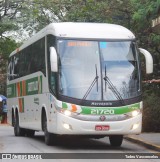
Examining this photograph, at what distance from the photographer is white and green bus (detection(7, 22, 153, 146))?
47.4 ft

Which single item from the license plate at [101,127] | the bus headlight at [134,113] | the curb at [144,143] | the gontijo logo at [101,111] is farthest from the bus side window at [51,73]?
the curb at [144,143]

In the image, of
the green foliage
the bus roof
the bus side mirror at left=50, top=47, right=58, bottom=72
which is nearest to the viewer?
the bus side mirror at left=50, top=47, right=58, bottom=72

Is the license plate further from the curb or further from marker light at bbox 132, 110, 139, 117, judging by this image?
the curb

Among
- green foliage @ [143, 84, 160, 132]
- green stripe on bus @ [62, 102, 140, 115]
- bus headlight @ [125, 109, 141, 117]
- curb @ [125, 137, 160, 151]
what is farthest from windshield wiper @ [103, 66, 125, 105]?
green foliage @ [143, 84, 160, 132]

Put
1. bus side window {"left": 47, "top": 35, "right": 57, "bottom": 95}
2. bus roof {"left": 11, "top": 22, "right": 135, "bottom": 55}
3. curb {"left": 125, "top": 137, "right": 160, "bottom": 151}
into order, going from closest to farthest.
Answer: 1. bus side window {"left": 47, "top": 35, "right": 57, "bottom": 95}
2. curb {"left": 125, "top": 137, "right": 160, "bottom": 151}
3. bus roof {"left": 11, "top": 22, "right": 135, "bottom": 55}

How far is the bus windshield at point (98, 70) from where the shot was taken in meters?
14.7


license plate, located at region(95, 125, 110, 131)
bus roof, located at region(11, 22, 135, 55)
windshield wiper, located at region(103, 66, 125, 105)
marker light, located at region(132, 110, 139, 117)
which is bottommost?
license plate, located at region(95, 125, 110, 131)

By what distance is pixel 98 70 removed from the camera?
586 inches

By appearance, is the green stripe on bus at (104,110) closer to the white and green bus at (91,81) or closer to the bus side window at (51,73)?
the white and green bus at (91,81)

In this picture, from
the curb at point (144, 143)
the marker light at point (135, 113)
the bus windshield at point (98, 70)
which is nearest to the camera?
the bus windshield at point (98, 70)

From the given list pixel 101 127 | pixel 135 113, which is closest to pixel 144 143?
pixel 135 113

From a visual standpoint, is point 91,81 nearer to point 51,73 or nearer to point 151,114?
point 51,73

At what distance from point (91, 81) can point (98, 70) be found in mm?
409

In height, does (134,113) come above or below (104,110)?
below
